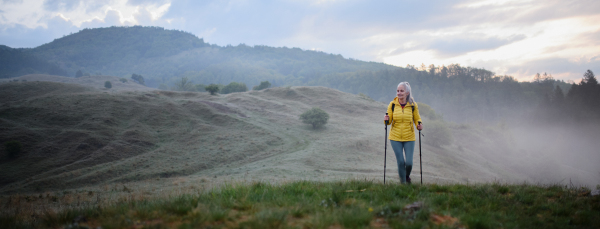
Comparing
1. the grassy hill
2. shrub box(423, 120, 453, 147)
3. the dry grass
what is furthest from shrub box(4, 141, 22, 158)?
shrub box(423, 120, 453, 147)

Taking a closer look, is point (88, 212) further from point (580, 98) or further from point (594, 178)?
Answer: point (580, 98)

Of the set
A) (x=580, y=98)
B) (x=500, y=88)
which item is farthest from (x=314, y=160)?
(x=500, y=88)

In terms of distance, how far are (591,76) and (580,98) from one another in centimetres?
688

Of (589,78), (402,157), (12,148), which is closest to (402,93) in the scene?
(402,157)

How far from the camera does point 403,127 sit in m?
6.62

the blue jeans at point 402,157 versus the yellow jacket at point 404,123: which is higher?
the yellow jacket at point 404,123

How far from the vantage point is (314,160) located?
24.6 metres

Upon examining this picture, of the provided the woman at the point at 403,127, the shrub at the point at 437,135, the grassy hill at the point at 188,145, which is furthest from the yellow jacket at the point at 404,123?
the shrub at the point at 437,135

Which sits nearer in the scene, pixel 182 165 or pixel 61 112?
pixel 182 165

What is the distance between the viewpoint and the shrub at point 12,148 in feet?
69.8

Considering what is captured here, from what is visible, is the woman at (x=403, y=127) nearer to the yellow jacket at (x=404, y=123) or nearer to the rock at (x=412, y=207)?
the yellow jacket at (x=404, y=123)

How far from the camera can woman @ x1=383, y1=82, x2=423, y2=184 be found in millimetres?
6574

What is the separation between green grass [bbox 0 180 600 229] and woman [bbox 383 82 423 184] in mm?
1553

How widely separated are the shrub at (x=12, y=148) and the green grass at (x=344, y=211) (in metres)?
24.6
